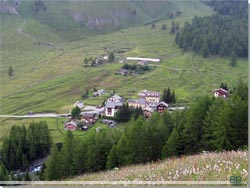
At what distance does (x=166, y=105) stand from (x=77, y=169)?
47.7 m

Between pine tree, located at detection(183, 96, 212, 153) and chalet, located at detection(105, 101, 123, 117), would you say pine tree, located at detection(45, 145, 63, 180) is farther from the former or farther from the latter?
chalet, located at detection(105, 101, 123, 117)

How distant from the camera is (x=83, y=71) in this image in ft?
410

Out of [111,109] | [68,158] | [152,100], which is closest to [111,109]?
[111,109]

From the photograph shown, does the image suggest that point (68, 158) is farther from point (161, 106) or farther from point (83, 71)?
point (83, 71)

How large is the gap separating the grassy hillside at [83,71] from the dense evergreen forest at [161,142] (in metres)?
52.4

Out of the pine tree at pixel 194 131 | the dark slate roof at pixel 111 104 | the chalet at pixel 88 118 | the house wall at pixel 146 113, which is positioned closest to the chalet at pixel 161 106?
the house wall at pixel 146 113

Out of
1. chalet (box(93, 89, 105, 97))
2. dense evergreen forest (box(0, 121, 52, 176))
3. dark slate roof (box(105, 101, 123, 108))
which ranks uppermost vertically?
chalet (box(93, 89, 105, 97))

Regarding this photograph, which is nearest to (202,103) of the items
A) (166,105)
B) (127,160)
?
(127,160)

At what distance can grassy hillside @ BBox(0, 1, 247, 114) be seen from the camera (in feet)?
323

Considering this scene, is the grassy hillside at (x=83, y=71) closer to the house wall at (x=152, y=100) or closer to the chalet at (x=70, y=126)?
the house wall at (x=152, y=100)

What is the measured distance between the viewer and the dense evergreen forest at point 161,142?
3041 centimetres

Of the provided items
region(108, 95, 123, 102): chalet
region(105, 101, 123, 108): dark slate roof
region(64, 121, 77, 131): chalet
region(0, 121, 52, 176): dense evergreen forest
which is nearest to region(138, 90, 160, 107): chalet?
region(108, 95, 123, 102): chalet

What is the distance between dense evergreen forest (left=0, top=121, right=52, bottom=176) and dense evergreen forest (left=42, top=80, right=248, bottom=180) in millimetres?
19885

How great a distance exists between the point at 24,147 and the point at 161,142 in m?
31.5
